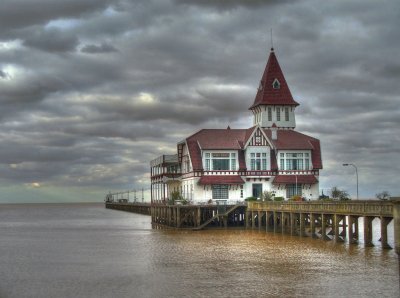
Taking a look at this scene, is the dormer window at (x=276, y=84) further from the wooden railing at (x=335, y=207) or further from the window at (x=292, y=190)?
the wooden railing at (x=335, y=207)

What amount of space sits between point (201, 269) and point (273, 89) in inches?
2089

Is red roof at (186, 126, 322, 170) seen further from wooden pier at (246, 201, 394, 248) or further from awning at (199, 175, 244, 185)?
wooden pier at (246, 201, 394, 248)

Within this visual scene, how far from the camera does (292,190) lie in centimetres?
7406

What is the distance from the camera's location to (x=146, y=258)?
42.3 m

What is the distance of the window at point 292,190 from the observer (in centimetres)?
7381

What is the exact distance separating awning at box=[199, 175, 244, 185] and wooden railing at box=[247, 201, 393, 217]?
18.9 feet

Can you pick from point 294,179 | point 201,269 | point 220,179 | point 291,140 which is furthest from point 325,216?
point 291,140

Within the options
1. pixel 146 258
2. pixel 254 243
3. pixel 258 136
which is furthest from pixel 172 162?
pixel 146 258

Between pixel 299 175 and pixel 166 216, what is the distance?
16.2m

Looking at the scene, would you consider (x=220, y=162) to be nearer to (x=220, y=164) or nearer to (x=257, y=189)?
(x=220, y=164)

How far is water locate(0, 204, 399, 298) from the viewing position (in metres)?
29.6

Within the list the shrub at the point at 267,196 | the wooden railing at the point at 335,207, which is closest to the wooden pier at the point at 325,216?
the wooden railing at the point at 335,207

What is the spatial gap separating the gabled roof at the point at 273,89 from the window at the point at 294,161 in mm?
12705

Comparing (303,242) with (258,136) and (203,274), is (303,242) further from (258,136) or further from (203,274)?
(258,136)
